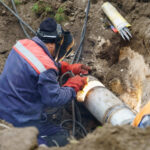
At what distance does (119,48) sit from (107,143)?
2960 millimetres

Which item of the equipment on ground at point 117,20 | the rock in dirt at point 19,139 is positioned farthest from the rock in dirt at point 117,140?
the equipment on ground at point 117,20

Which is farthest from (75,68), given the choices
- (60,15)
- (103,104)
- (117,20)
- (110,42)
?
(60,15)

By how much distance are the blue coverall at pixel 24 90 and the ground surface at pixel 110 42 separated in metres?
1.35

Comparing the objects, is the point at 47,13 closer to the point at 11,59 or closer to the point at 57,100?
the point at 11,59

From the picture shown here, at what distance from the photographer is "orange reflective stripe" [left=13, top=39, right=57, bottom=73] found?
255cm

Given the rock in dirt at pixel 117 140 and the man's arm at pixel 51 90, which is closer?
the rock in dirt at pixel 117 140

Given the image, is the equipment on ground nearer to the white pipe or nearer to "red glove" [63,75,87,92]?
the white pipe

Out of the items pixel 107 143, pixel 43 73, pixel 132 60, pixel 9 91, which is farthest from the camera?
pixel 132 60

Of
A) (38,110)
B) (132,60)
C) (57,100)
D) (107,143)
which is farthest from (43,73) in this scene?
(132,60)

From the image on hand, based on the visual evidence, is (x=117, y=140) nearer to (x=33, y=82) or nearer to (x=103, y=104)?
(x=33, y=82)

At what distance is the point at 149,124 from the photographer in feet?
5.84

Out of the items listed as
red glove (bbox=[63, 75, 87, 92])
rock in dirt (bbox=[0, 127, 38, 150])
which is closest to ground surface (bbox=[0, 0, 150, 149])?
red glove (bbox=[63, 75, 87, 92])

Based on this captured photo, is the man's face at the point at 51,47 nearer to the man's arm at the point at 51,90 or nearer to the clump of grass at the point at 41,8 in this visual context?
the man's arm at the point at 51,90

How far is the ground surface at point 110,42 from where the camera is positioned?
3.71 meters
